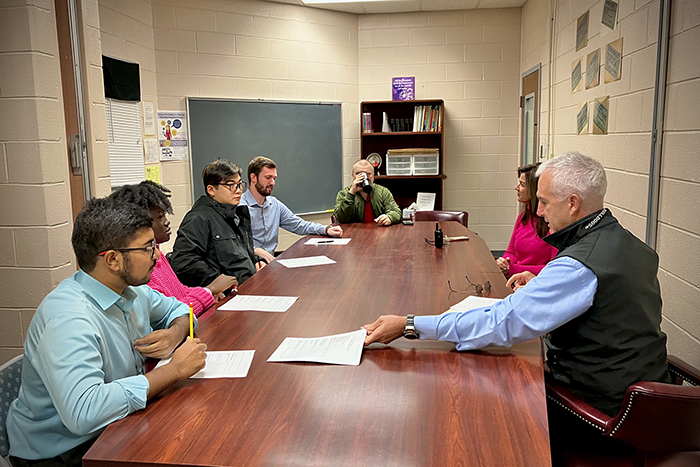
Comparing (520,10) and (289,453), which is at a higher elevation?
(520,10)

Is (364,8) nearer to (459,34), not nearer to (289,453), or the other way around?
(459,34)

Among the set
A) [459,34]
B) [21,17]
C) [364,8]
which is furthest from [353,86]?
[21,17]

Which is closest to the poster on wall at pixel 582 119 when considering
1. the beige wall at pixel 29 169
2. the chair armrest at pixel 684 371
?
the chair armrest at pixel 684 371

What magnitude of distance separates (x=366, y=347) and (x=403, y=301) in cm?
52

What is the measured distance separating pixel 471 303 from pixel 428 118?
446 centimetres

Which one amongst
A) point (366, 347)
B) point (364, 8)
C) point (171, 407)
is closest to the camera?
point (171, 407)

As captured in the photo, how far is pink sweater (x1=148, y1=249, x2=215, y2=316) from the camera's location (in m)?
2.40

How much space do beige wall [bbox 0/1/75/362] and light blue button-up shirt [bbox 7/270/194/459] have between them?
52.3 inches

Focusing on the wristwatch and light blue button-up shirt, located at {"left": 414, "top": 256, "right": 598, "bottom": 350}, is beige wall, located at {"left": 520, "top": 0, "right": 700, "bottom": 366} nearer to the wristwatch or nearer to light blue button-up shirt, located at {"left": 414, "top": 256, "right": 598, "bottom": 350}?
light blue button-up shirt, located at {"left": 414, "top": 256, "right": 598, "bottom": 350}

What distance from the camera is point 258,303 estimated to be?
235 centimetres

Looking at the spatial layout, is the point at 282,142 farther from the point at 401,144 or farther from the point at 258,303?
the point at 258,303

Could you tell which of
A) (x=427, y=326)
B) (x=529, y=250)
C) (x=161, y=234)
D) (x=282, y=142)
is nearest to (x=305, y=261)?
A: (x=161, y=234)

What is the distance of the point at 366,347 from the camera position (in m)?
1.83

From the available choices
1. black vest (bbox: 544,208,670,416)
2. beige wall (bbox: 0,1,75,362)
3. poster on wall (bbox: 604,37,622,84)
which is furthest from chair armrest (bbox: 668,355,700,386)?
beige wall (bbox: 0,1,75,362)
